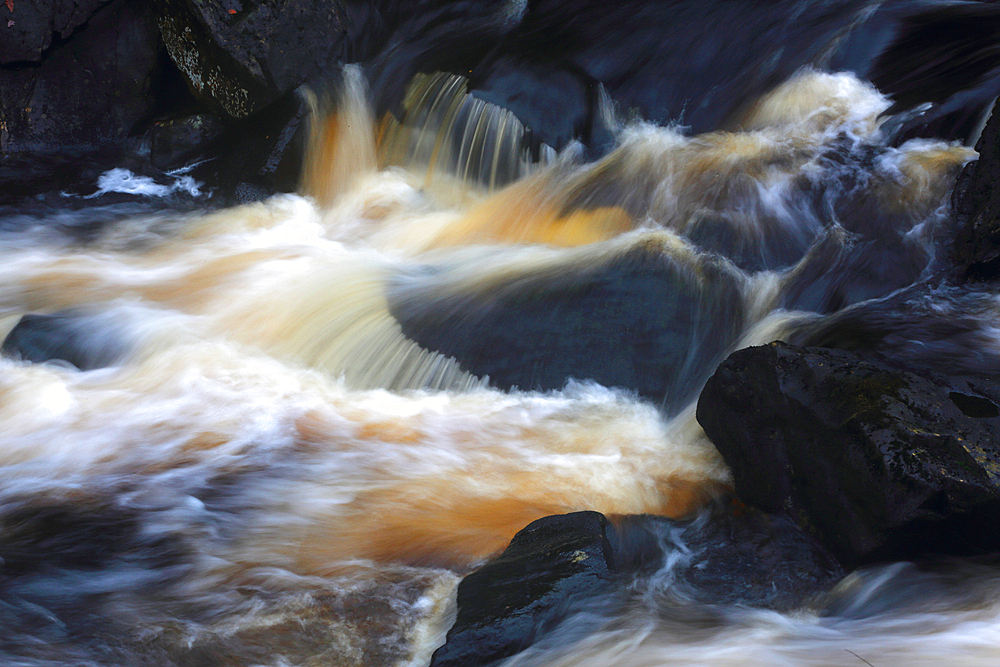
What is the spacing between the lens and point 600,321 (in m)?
5.04

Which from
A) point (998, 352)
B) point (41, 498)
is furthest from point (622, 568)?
point (41, 498)

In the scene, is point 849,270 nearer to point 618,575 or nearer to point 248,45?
point 618,575

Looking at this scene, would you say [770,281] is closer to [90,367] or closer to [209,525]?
[209,525]

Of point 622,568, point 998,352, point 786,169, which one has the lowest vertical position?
point 622,568

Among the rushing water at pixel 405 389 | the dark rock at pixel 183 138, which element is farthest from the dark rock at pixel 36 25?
the rushing water at pixel 405 389

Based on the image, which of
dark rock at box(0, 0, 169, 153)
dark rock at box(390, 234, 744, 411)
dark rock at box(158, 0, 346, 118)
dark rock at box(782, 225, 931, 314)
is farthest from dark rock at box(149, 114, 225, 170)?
dark rock at box(782, 225, 931, 314)

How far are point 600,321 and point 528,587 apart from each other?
89.0 inches

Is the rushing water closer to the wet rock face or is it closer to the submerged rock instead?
the submerged rock

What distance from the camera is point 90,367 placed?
17.1 ft

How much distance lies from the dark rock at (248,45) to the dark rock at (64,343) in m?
2.92

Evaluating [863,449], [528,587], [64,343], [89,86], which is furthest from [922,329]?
[89,86]

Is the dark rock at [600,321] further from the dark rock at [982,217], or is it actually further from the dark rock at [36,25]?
the dark rock at [36,25]

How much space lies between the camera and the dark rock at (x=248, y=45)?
701 centimetres

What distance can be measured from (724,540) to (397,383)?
7.50 feet
